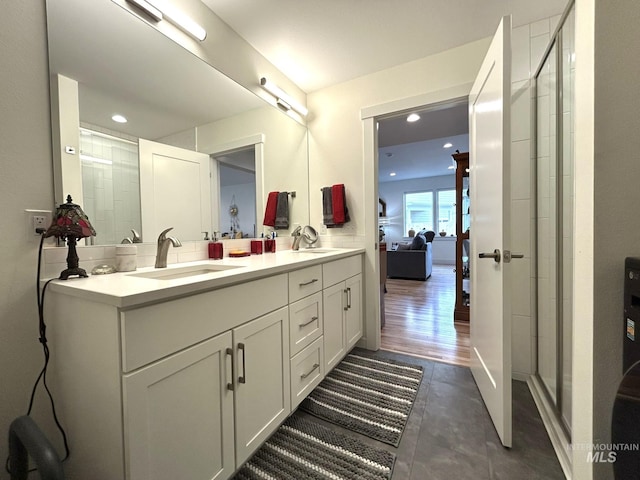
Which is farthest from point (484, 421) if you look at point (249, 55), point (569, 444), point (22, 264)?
point (249, 55)

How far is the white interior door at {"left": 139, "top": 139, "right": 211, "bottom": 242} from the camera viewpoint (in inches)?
53.4

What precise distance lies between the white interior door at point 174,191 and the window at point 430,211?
7.15 meters

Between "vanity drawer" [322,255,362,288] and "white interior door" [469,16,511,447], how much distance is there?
0.85m

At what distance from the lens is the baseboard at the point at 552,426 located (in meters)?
1.11

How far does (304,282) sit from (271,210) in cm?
103

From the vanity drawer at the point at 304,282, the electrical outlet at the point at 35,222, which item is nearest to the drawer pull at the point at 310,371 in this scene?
the vanity drawer at the point at 304,282

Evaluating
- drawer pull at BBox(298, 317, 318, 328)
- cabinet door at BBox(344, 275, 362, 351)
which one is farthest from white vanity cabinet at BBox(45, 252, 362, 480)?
cabinet door at BBox(344, 275, 362, 351)

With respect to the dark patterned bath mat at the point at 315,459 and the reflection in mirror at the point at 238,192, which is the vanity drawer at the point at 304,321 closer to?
the dark patterned bath mat at the point at 315,459

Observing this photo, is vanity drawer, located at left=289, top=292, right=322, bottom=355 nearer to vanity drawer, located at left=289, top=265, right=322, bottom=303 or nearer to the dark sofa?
vanity drawer, located at left=289, top=265, right=322, bottom=303

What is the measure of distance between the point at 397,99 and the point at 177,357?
2.28 m

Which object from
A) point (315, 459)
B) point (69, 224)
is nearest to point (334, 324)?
point (315, 459)

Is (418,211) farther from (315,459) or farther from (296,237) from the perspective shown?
(315,459)

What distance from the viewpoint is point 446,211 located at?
Result: 7484mm

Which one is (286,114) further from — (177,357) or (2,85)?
(177,357)
